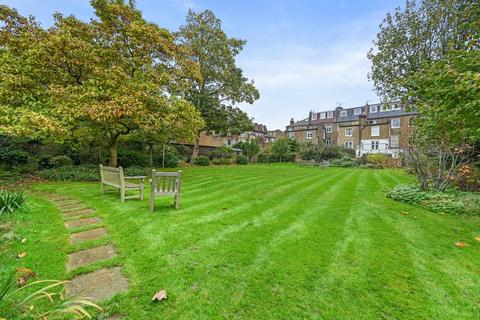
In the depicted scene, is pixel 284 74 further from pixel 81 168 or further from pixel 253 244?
pixel 253 244

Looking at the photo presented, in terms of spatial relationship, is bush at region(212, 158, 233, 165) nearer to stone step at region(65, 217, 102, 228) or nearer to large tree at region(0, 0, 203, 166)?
large tree at region(0, 0, 203, 166)

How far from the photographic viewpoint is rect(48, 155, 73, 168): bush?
1255cm

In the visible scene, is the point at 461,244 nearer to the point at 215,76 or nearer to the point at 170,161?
the point at 170,161

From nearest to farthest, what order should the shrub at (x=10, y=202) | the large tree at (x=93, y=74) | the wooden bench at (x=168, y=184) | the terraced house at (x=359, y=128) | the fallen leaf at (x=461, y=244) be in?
the fallen leaf at (x=461, y=244), the shrub at (x=10, y=202), the wooden bench at (x=168, y=184), the large tree at (x=93, y=74), the terraced house at (x=359, y=128)

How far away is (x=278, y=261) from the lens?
3.31 meters

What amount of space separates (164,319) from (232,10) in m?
13.7

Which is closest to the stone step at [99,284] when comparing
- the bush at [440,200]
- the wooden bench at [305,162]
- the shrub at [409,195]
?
the bush at [440,200]

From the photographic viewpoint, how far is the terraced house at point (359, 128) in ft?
121

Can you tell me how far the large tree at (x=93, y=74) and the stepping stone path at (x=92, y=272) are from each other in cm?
543

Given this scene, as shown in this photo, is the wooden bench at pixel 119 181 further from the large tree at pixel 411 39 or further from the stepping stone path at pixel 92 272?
the large tree at pixel 411 39

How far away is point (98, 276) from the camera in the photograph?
2.86 m

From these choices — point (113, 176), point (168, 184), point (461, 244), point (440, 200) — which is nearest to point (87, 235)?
point (168, 184)

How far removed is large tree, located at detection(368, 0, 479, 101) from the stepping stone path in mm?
14500

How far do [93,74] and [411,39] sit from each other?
18190 millimetres
